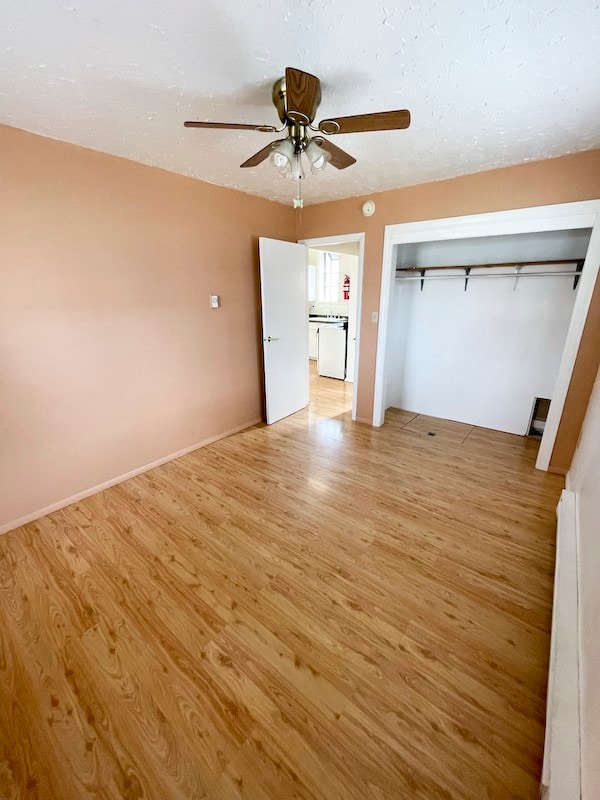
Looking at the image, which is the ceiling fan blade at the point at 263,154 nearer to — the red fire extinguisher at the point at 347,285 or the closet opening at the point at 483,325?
the closet opening at the point at 483,325

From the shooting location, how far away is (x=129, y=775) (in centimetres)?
102

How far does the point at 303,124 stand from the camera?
4.80ft

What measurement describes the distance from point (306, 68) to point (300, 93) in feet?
0.76

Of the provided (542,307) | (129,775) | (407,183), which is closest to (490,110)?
(407,183)

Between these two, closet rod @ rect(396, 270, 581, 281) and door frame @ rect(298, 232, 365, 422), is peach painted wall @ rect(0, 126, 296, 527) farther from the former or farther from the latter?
closet rod @ rect(396, 270, 581, 281)

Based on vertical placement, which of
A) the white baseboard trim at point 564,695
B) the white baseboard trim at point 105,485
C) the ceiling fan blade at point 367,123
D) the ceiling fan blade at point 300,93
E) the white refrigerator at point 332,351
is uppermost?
the ceiling fan blade at point 300,93

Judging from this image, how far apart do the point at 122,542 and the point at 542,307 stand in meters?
4.03

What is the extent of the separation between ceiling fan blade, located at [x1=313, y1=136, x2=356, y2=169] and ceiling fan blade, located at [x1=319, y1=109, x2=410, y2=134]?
0.19m

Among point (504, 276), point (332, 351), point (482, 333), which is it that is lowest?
point (332, 351)

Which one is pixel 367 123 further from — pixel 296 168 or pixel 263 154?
pixel 263 154

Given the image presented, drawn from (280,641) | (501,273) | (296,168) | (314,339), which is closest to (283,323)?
(296,168)

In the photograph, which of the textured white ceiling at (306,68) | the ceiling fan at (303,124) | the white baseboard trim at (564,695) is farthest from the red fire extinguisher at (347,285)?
the white baseboard trim at (564,695)

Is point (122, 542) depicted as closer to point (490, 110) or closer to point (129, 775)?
point (129, 775)

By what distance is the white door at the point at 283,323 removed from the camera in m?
3.31
